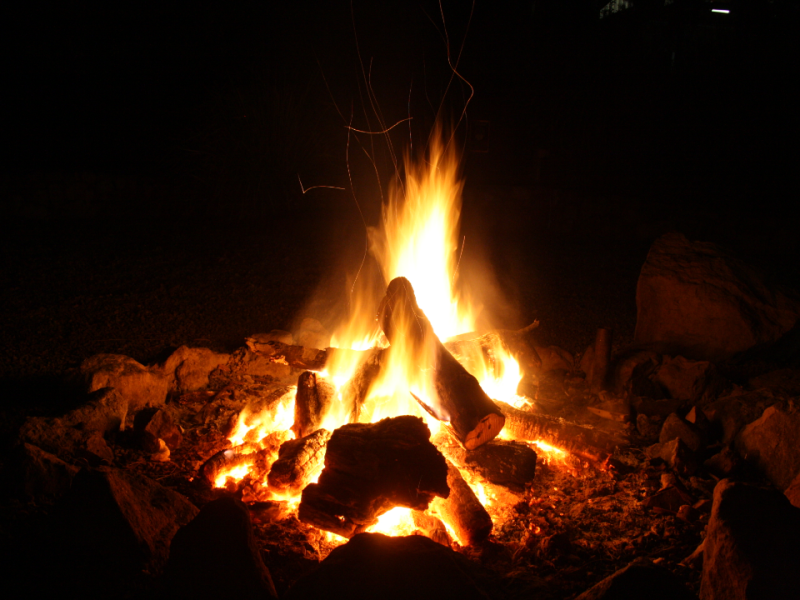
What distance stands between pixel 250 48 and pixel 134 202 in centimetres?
352

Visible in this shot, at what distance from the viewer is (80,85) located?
27.9ft

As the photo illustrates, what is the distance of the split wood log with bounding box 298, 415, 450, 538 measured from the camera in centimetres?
218

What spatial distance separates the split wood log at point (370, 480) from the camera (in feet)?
7.16

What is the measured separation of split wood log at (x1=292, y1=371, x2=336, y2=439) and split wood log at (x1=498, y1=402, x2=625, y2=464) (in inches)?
42.5

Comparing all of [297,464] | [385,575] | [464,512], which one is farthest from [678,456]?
[297,464]

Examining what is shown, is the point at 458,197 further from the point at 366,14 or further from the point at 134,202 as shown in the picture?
the point at 134,202

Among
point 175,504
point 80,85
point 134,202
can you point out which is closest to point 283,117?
point 134,202

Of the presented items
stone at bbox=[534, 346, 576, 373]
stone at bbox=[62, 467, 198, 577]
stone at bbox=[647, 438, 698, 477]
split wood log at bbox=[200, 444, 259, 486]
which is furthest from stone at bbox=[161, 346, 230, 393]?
stone at bbox=[647, 438, 698, 477]

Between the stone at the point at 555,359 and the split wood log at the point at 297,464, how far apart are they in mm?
2077

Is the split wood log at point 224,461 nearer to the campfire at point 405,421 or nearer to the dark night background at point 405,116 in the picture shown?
the campfire at point 405,421

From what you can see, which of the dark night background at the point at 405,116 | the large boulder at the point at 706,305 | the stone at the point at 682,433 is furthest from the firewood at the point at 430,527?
the dark night background at the point at 405,116

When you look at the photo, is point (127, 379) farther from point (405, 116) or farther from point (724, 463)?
point (405, 116)

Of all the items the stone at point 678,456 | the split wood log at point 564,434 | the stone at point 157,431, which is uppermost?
the stone at point 157,431

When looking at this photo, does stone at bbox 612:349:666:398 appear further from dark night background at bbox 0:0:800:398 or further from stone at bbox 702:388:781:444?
dark night background at bbox 0:0:800:398
